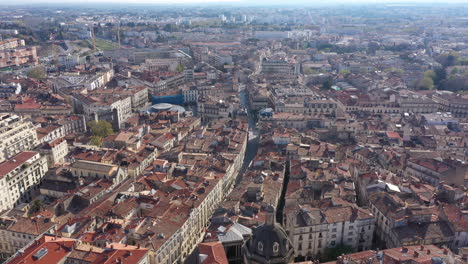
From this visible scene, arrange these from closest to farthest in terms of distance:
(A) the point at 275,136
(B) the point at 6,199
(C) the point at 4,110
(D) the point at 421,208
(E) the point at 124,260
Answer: (E) the point at 124,260 → (D) the point at 421,208 → (B) the point at 6,199 → (A) the point at 275,136 → (C) the point at 4,110

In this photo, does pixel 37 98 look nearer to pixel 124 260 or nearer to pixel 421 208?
pixel 124 260

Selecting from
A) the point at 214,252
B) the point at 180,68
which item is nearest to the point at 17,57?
the point at 180,68

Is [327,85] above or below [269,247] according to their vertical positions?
below

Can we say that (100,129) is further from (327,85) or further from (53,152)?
(327,85)

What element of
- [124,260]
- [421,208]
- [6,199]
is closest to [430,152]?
[421,208]

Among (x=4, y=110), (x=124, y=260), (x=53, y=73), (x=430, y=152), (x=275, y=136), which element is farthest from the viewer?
(x=53, y=73)

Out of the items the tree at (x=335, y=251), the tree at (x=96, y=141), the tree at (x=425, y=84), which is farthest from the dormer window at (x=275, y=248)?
the tree at (x=425, y=84)
